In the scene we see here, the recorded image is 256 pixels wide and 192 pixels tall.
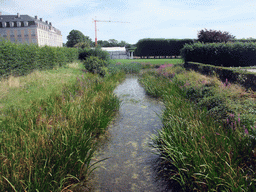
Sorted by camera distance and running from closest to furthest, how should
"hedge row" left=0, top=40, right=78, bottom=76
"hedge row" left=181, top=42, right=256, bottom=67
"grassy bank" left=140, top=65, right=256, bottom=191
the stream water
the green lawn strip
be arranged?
"grassy bank" left=140, top=65, right=256, bottom=191
the stream water
the green lawn strip
"hedge row" left=0, top=40, right=78, bottom=76
"hedge row" left=181, top=42, right=256, bottom=67

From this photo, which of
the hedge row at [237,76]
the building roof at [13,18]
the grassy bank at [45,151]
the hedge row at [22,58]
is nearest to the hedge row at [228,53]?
the hedge row at [237,76]

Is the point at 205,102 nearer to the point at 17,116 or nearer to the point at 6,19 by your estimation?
the point at 17,116

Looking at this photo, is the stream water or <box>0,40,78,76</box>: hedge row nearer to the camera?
the stream water

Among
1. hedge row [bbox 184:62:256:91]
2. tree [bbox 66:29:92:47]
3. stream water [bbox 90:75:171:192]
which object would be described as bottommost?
stream water [bbox 90:75:171:192]

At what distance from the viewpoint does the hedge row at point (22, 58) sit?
8937 millimetres

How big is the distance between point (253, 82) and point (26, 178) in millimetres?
7237

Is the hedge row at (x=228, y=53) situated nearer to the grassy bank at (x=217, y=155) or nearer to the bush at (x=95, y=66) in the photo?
the bush at (x=95, y=66)

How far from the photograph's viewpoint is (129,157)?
3.83m

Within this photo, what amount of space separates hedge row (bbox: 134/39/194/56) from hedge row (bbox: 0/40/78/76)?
24599 millimetres

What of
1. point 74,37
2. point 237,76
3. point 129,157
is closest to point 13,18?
point 74,37

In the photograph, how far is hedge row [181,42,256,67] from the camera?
12.8 metres

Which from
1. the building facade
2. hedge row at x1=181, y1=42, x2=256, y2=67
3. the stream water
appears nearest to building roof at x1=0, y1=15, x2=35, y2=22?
the building facade

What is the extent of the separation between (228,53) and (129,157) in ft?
40.3

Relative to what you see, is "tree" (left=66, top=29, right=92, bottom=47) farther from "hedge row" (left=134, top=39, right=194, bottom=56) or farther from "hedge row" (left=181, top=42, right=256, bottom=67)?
"hedge row" (left=181, top=42, right=256, bottom=67)
